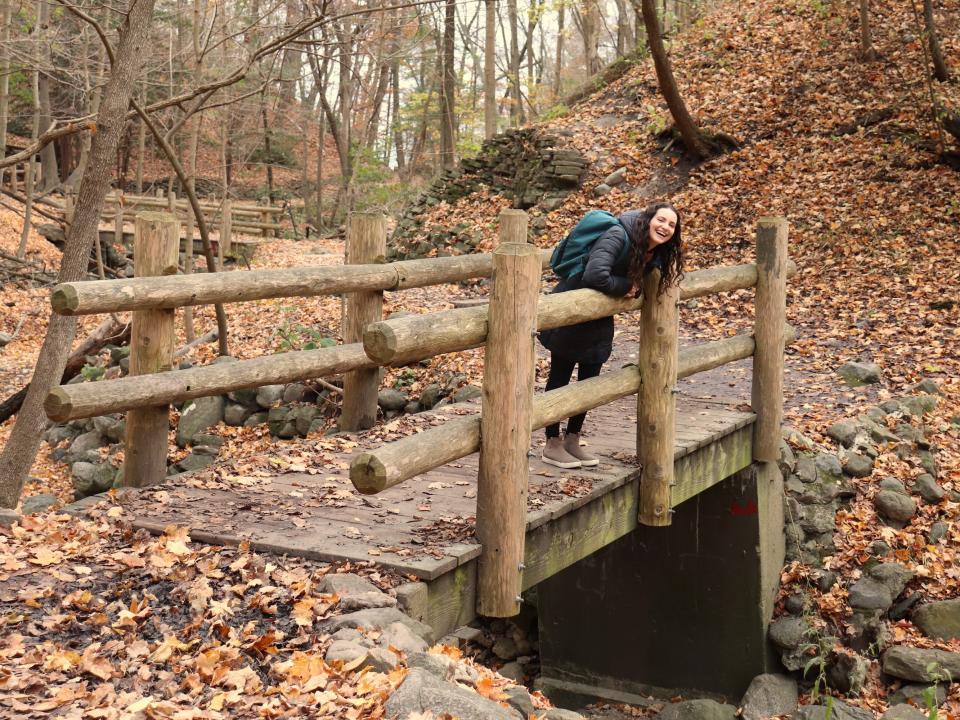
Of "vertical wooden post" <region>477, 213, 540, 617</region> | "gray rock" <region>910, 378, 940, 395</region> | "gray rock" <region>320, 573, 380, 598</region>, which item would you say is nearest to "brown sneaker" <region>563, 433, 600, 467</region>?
"vertical wooden post" <region>477, 213, 540, 617</region>

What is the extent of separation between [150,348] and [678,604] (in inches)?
207

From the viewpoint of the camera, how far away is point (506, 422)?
14.7 ft

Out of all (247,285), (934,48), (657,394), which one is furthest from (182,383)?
(934,48)

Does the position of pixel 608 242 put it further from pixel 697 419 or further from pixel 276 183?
pixel 276 183

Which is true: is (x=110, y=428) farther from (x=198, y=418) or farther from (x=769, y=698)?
(x=769, y=698)

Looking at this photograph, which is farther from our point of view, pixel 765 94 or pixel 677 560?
pixel 765 94

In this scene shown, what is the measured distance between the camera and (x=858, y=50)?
17.2 meters

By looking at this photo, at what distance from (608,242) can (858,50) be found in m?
14.0

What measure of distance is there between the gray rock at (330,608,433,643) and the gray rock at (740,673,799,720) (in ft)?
14.8

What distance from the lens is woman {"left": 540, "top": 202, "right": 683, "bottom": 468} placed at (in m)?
5.47

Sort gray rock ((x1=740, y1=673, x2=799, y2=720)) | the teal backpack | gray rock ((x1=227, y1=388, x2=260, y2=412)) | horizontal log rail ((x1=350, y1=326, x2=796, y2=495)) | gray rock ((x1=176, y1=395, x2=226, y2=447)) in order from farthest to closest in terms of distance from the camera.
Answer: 1. gray rock ((x1=227, y1=388, x2=260, y2=412))
2. gray rock ((x1=176, y1=395, x2=226, y2=447))
3. gray rock ((x1=740, y1=673, x2=799, y2=720))
4. the teal backpack
5. horizontal log rail ((x1=350, y1=326, x2=796, y2=495))

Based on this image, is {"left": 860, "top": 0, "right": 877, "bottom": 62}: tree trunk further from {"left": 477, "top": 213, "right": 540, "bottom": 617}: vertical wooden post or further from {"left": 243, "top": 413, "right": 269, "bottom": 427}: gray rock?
{"left": 477, "top": 213, "right": 540, "bottom": 617}: vertical wooden post

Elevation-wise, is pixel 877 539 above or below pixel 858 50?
below

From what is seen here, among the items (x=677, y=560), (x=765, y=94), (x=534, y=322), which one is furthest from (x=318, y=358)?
(x=765, y=94)
